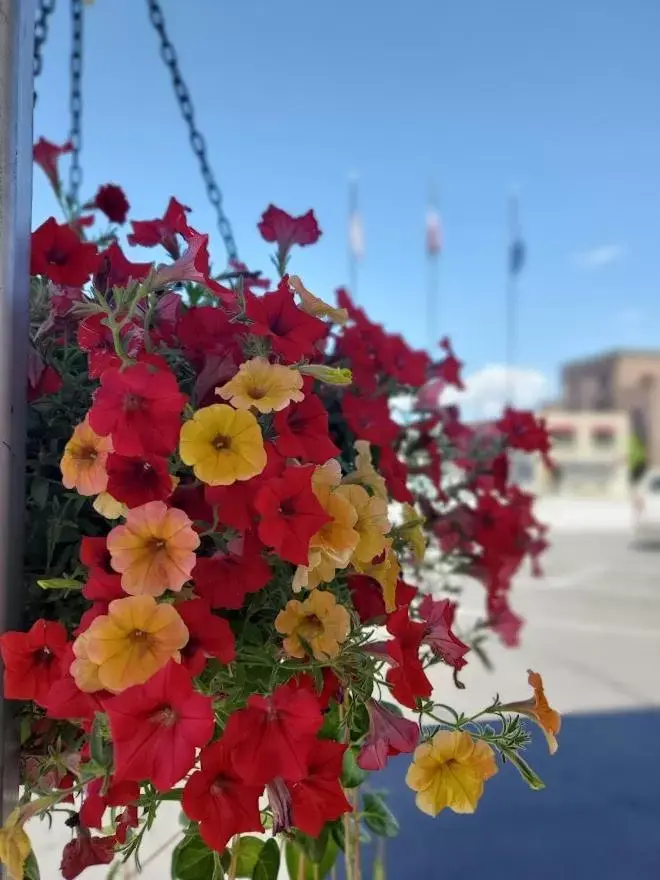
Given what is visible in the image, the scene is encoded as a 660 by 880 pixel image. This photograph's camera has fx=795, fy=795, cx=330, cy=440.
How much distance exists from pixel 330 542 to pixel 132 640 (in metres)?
0.11

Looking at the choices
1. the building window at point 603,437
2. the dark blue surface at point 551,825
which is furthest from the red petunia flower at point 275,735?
the building window at point 603,437

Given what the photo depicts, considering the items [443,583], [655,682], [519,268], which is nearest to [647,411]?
[519,268]

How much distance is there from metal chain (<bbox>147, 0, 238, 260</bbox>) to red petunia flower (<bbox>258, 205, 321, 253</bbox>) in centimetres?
19

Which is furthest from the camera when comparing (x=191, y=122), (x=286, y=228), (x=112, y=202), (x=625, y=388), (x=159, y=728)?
(x=625, y=388)

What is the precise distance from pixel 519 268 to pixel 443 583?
17.6 metres

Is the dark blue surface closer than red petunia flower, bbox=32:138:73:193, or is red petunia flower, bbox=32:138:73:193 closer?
red petunia flower, bbox=32:138:73:193

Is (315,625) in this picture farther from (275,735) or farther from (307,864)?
(307,864)

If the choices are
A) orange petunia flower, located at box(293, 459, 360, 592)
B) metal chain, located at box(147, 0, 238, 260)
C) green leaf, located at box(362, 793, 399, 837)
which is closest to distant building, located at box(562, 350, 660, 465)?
metal chain, located at box(147, 0, 238, 260)

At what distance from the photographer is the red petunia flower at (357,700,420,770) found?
44 centimetres

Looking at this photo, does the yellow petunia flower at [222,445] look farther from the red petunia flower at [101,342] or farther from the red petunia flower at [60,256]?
the red petunia flower at [60,256]

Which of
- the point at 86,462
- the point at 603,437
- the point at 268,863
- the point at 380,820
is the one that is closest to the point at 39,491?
the point at 86,462

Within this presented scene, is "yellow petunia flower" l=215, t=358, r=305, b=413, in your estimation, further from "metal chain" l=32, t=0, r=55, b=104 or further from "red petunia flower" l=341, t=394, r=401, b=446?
"metal chain" l=32, t=0, r=55, b=104

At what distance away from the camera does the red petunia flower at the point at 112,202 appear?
27.1 inches

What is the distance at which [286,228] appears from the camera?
58 centimetres
